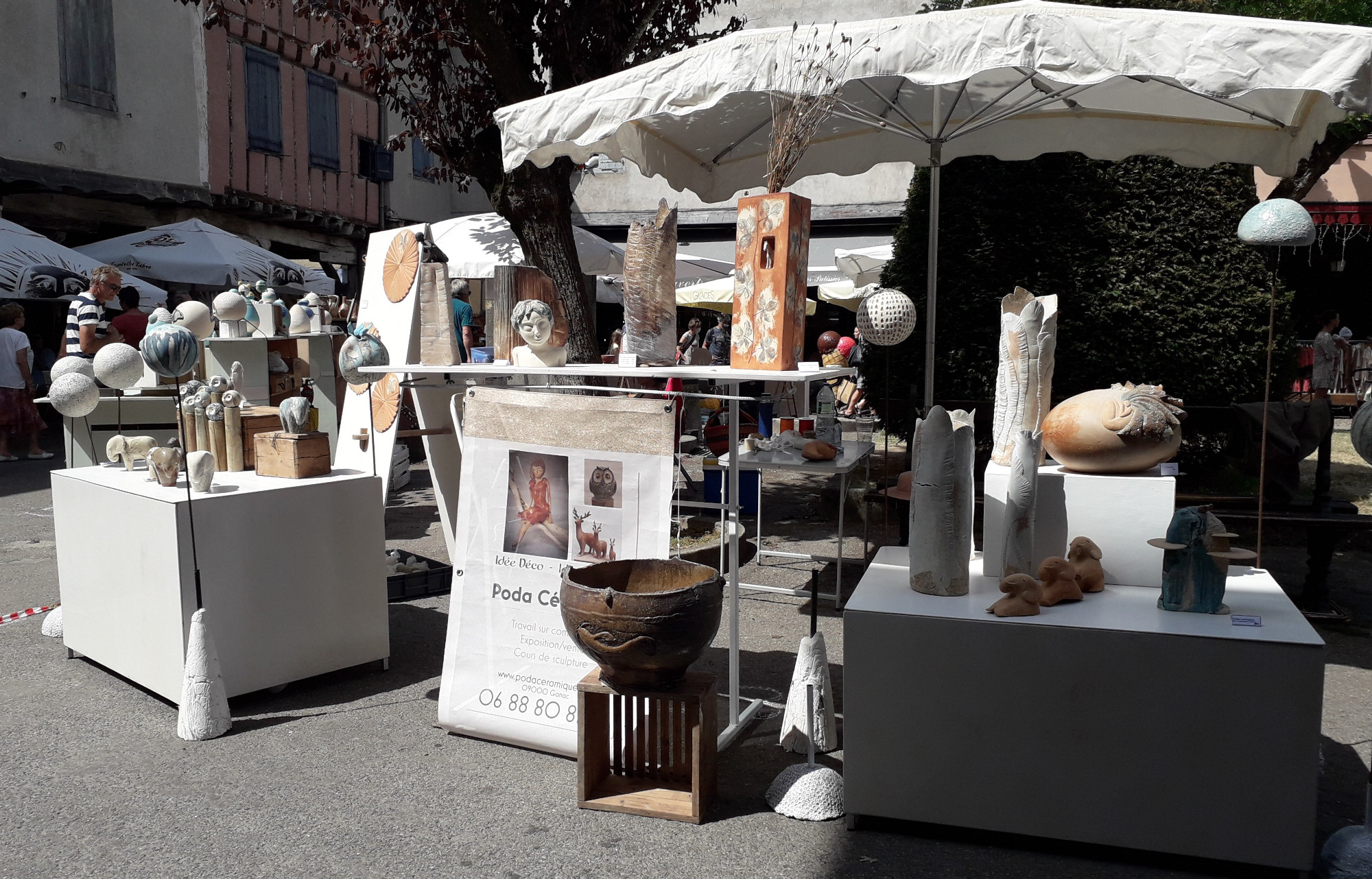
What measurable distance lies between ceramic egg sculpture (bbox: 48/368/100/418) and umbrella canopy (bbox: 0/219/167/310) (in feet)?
17.0

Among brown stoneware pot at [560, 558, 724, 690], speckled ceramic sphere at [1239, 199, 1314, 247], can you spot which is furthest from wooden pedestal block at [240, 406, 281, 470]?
speckled ceramic sphere at [1239, 199, 1314, 247]

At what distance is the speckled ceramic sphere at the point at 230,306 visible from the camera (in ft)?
21.1

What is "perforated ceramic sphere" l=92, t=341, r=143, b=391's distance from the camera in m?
4.25

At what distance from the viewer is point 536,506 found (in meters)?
3.46

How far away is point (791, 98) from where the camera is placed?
354 centimetres

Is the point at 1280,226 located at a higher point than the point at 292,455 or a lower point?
higher

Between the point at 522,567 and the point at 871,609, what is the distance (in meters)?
1.26

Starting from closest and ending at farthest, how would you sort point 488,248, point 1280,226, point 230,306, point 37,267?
point 1280,226
point 230,306
point 488,248
point 37,267

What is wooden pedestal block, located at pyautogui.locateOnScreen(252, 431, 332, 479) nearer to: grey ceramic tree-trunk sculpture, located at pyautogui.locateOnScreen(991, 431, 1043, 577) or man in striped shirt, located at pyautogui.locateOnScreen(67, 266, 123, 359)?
man in striped shirt, located at pyautogui.locateOnScreen(67, 266, 123, 359)

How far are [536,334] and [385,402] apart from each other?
182 cm

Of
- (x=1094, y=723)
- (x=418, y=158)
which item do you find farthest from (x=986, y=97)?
(x=418, y=158)

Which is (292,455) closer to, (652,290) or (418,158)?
(652,290)

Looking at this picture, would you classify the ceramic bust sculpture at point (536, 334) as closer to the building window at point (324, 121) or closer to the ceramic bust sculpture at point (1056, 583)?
the ceramic bust sculpture at point (1056, 583)

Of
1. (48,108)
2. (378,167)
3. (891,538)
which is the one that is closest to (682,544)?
(891,538)
